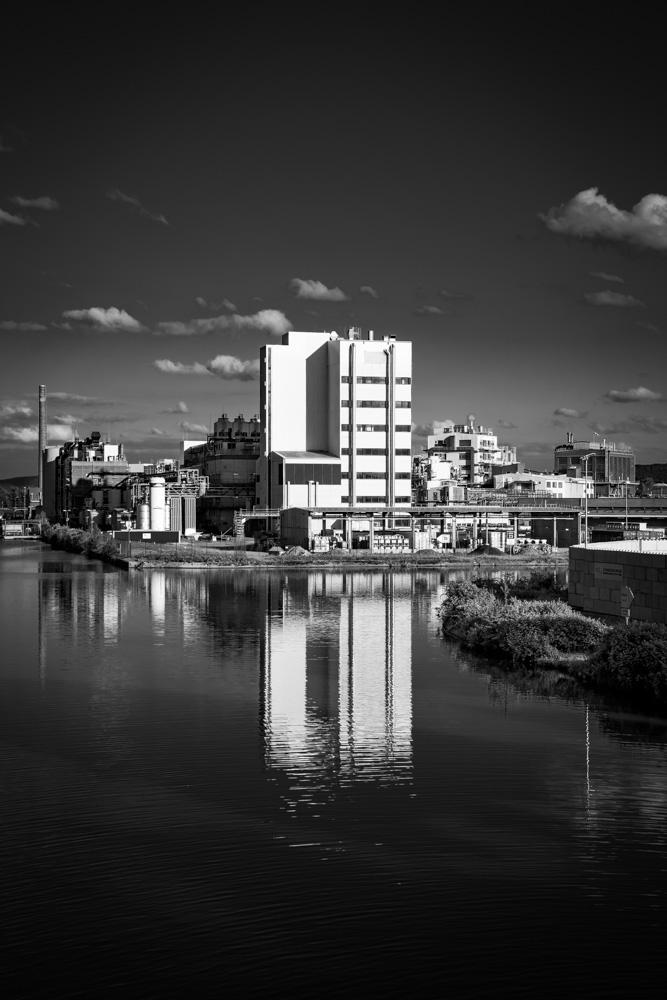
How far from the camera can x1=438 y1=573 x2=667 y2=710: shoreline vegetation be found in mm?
21141

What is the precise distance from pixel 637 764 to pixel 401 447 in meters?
60.0

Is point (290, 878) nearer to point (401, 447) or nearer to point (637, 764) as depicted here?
point (637, 764)

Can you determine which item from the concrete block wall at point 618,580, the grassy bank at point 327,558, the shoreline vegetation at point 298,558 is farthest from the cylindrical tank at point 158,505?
the concrete block wall at point 618,580

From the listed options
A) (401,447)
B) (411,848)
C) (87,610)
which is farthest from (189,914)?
(401,447)

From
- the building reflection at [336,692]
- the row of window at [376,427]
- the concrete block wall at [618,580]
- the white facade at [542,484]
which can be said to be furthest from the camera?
the white facade at [542,484]

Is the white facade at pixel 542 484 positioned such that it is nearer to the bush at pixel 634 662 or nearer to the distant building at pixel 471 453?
the distant building at pixel 471 453

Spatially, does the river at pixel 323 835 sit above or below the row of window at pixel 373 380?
below

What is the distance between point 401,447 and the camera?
75938 mm

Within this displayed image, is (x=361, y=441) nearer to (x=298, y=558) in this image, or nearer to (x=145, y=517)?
(x=298, y=558)

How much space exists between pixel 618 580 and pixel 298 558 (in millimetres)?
39213

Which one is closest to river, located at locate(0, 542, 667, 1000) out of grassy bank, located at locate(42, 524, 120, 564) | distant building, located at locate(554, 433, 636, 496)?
grassy bank, located at locate(42, 524, 120, 564)

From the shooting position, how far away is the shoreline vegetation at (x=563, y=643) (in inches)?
832

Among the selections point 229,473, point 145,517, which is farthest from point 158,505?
point 229,473

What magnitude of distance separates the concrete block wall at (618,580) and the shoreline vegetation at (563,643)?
114 cm
